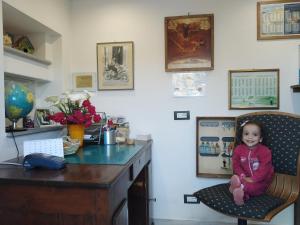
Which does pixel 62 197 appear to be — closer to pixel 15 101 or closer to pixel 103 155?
pixel 103 155

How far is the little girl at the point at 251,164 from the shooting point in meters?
1.64

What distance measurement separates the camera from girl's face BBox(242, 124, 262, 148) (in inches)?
70.1

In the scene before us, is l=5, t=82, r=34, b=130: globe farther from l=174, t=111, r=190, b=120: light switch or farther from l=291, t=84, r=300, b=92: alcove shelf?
l=291, t=84, r=300, b=92: alcove shelf

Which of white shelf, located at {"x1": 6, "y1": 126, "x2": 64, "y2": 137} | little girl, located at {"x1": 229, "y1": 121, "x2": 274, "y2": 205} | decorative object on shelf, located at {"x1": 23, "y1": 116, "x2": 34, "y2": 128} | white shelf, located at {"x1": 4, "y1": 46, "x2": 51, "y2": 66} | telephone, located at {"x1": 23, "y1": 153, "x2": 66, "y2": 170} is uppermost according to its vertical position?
white shelf, located at {"x1": 4, "y1": 46, "x2": 51, "y2": 66}

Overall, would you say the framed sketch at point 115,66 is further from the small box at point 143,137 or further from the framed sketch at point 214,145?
the framed sketch at point 214,145

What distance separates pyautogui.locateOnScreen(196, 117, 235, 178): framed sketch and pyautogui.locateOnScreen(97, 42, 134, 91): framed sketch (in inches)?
30.3

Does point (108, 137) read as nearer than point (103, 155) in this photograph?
No

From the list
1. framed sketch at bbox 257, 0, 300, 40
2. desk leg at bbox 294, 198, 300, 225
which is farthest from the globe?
desk leg at bbox 294, 198, 300, 225

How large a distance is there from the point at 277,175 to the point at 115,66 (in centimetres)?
164

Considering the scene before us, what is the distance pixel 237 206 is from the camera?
4.88 feet

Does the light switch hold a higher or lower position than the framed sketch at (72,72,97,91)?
lower

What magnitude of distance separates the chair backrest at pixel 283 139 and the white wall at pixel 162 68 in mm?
361

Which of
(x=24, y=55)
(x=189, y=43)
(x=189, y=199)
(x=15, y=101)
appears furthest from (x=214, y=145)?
(x=24, y=55)

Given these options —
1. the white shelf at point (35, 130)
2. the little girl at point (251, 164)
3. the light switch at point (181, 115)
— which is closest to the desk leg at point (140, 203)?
the light switch at point (181, 115)
